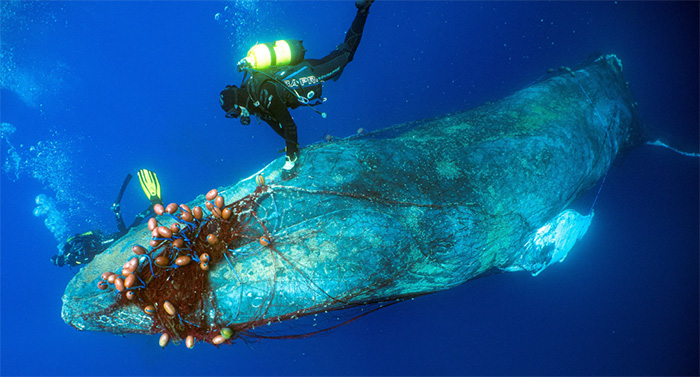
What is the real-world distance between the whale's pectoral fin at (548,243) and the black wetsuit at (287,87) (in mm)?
4270

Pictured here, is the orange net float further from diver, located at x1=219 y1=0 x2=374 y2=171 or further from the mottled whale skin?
diver, located at x1=219 y1=0 x2=374 y2=171

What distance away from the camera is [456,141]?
→ 471 centimetres

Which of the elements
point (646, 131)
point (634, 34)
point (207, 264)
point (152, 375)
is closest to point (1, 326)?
point (152, 375)

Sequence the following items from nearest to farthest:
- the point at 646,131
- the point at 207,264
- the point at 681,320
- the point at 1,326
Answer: the point at 207,264
the point at 646,131
the point at 681,320
the point at 1,326

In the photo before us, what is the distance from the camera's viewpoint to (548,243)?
5.57m

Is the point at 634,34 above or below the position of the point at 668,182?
above

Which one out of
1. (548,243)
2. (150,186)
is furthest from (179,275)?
(548,243)

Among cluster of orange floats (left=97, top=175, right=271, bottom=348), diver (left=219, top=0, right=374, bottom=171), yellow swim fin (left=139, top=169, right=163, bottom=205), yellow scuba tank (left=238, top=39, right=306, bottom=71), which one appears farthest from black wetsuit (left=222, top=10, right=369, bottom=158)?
yellow swim fin (left=139, top=169, right=163, bottom=205)

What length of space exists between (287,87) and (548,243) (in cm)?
509

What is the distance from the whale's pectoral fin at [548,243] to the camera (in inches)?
214

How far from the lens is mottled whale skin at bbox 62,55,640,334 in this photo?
3381mm

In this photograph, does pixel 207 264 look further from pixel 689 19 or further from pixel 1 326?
pixel 1 326

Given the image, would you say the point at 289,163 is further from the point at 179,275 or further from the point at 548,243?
the point at 548,243

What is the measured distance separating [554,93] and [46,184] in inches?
872
